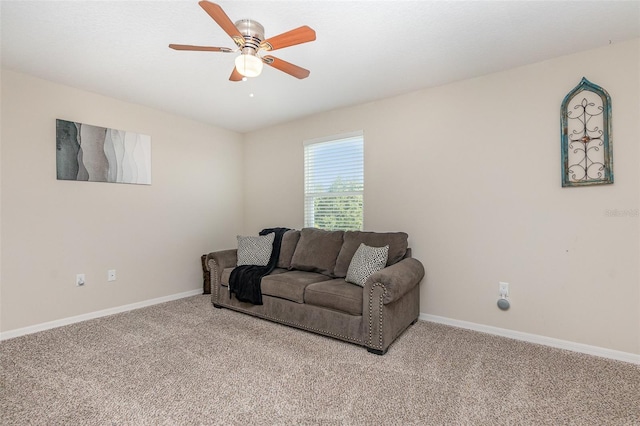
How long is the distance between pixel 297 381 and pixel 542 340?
6.99ft

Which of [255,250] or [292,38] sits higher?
[292,38]

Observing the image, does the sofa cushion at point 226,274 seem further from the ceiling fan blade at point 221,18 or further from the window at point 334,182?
the ceiling fan blade at point 221,18

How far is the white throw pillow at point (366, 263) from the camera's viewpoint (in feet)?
9.37

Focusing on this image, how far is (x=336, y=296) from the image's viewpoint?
2.74 meters

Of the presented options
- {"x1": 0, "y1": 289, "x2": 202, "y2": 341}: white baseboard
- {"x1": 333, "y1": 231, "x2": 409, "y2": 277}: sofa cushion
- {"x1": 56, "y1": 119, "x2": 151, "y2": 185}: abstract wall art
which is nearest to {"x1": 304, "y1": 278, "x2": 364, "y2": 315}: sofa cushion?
{"x1": 333, "y1": 231, "x2": 409, "y2": 277}: sofa cushion

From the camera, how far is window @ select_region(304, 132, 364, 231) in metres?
3.86

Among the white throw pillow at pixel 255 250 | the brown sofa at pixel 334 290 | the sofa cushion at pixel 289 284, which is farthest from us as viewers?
the white throw pillow at pixel 255 250

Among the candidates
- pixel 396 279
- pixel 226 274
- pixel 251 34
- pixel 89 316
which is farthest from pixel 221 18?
pixel 89 316

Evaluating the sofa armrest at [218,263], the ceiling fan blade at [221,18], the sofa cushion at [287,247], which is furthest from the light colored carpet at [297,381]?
the ceiling fan blade at [221,18]

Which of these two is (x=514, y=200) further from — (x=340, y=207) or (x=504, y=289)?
(x=340, y=207)

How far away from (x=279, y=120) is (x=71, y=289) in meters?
3.10

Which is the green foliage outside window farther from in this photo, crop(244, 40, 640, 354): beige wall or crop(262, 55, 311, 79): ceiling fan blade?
crop(262, 55, 311, 79): ceiling fan blade

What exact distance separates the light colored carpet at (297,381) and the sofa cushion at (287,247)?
970mm

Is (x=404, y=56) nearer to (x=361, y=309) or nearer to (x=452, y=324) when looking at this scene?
(x=361, y=309)
